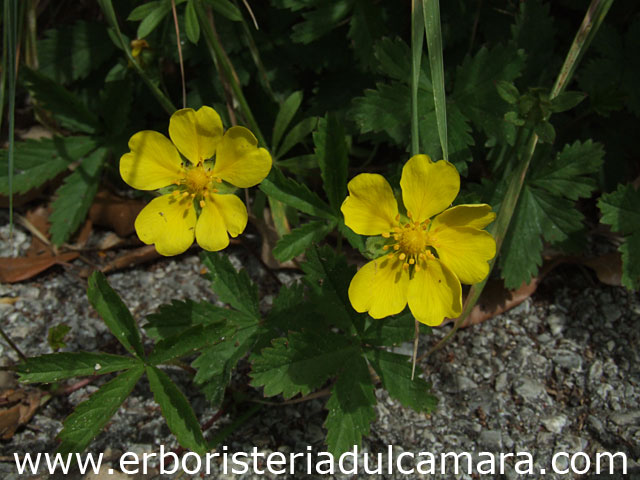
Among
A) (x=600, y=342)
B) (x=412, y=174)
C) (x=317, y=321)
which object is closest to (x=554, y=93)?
(x=412, y=174)

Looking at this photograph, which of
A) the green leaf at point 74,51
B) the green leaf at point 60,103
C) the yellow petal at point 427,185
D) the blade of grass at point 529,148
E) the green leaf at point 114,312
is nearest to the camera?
the yellow petal at point 427,185

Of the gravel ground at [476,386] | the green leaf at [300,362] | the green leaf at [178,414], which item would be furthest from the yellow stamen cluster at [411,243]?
the green leaf at [178,414]

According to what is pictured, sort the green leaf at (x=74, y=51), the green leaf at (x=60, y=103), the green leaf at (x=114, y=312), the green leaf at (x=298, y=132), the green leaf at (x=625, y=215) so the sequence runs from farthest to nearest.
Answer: the green leaf at (x=74, y=51) < the green leaf at (x=60, y=103) < the green leaf at (x=298, y=132) < the green leaf at (x=625, y=215) < the green leaf at (x=114, y=312)

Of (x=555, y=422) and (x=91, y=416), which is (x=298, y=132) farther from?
(x=555, y=422)

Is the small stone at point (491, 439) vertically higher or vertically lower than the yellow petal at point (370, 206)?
lower

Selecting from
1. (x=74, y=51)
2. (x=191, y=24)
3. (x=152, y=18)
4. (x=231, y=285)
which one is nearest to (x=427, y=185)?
(x=231, y=285)

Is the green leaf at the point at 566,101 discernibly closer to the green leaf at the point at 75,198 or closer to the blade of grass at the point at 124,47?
the blade of grass at the point at 124,47

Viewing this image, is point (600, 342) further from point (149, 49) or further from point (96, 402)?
point (149, 49)

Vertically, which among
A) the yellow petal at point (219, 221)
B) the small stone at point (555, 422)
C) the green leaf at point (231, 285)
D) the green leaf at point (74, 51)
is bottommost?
the small stone at point (555, 422)

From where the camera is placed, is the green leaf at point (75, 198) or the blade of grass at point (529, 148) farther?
the green leaf at point (75, 198)
